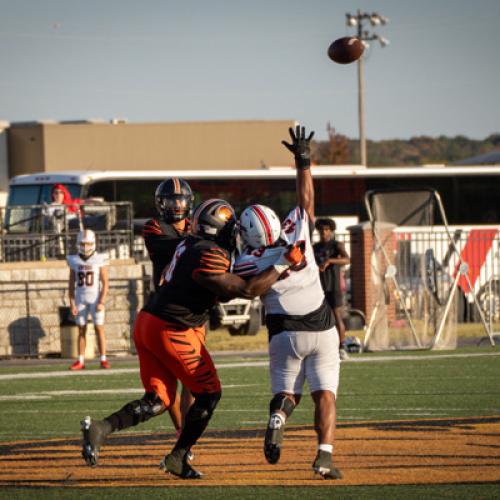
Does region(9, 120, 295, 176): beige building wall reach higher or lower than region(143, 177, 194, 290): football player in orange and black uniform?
higher

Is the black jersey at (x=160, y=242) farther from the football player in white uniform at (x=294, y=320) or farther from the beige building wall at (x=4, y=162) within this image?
the beige building wall at (x=4, y=162)

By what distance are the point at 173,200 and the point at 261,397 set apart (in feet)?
15.2

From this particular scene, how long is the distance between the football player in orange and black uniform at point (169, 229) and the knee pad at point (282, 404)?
1130mm

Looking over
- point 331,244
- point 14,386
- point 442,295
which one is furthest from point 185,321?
point 442,295

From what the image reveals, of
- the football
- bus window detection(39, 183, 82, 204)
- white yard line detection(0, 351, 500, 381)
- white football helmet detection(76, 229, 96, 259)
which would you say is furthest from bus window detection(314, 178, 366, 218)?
the football

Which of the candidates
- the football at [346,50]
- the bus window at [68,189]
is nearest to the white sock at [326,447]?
the football at [346,50]

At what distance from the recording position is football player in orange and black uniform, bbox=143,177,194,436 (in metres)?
8.25

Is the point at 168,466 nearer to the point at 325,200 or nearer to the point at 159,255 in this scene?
the point at 159,255

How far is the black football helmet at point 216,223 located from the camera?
726 cm

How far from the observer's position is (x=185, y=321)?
24.1 ft

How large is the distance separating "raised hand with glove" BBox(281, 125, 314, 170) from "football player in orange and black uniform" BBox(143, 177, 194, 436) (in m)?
0.83

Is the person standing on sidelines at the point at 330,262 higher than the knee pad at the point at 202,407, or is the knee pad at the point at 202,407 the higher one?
the person standing on sidelines at the point at 330,262

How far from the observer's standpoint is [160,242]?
8.26 metres

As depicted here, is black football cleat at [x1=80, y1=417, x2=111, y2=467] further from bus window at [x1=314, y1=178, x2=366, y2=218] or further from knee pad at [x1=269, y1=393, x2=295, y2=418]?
bus window at [x1=314, y1=178, x2=366, y2=218]
